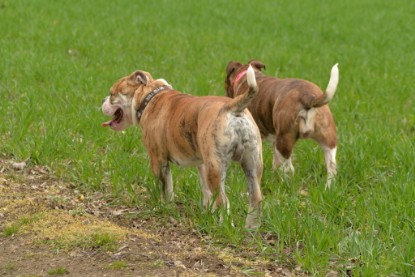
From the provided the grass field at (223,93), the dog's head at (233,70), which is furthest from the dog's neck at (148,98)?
the dog's head at (233,70)

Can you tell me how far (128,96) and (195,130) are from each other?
1242 millimetres

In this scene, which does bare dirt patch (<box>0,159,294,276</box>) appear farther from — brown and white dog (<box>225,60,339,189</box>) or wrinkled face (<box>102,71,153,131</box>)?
brown and white dog (<box>225,60,339,189</box>)

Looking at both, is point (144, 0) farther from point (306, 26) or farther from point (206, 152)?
point (206, 152)

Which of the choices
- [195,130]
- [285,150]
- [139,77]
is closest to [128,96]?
[139,77]

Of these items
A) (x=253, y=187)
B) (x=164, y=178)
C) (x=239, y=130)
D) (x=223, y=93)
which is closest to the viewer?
(x=239, y=130)

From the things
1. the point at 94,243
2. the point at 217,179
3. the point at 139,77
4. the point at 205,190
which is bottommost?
the point at 94,243

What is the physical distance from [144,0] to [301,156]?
42.5 ft

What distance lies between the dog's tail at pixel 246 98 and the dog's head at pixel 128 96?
58.0 inches

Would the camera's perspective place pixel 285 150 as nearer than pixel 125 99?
No

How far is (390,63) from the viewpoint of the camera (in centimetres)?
1270

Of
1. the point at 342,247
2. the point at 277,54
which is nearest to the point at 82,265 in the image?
the point at 342,247

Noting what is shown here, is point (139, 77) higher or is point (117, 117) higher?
point (139, 77)

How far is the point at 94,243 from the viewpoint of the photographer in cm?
514

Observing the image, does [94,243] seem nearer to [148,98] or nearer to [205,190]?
[205,190]
